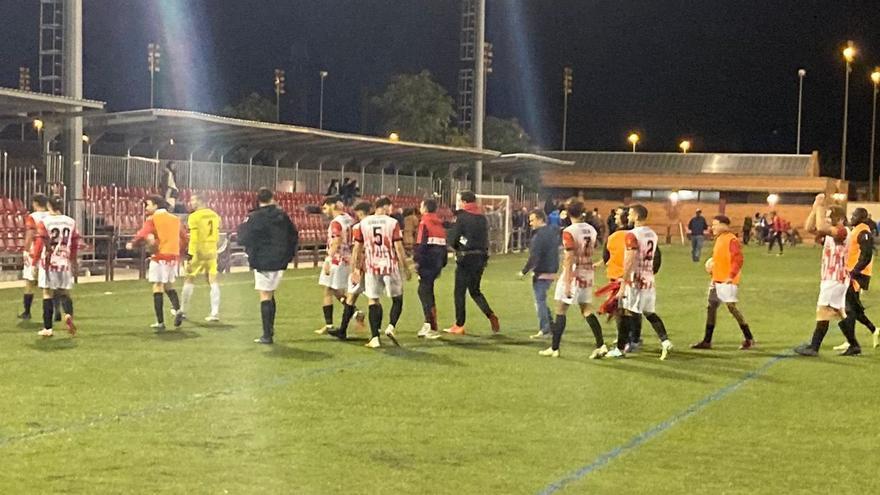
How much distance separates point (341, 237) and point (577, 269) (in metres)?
3.56

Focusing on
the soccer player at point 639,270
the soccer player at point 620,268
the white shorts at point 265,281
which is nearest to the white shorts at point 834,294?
the soccer player at point 639,270

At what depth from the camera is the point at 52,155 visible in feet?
94.5

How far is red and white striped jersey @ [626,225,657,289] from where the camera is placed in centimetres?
1405

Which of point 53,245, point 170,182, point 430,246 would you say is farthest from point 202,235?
point 170,182

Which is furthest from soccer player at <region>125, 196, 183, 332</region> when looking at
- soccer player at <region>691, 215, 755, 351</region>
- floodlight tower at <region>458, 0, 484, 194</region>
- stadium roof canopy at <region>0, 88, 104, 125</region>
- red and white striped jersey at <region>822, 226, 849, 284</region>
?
floodlight tower at <region>458, 0, 484, 194</region>

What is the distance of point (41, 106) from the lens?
1020 inches

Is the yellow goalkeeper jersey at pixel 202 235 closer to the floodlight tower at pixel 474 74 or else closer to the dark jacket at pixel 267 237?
the dark jacket at pixel 267 237

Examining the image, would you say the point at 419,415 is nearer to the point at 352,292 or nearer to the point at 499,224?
the point at 352,292

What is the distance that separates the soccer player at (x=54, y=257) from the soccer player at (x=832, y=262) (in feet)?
28.6

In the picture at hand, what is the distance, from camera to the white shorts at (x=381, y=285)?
14.8 m

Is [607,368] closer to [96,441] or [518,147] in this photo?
[96,441]

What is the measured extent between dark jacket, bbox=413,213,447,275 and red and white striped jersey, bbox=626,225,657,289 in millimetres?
3423

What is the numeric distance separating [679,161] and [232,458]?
3183 inches

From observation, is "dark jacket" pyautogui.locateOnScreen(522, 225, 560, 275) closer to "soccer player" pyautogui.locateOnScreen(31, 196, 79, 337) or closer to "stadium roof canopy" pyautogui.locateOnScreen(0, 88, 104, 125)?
"soccer player" pyautogui.locateOnScreen(31, 196, 79, 337)
